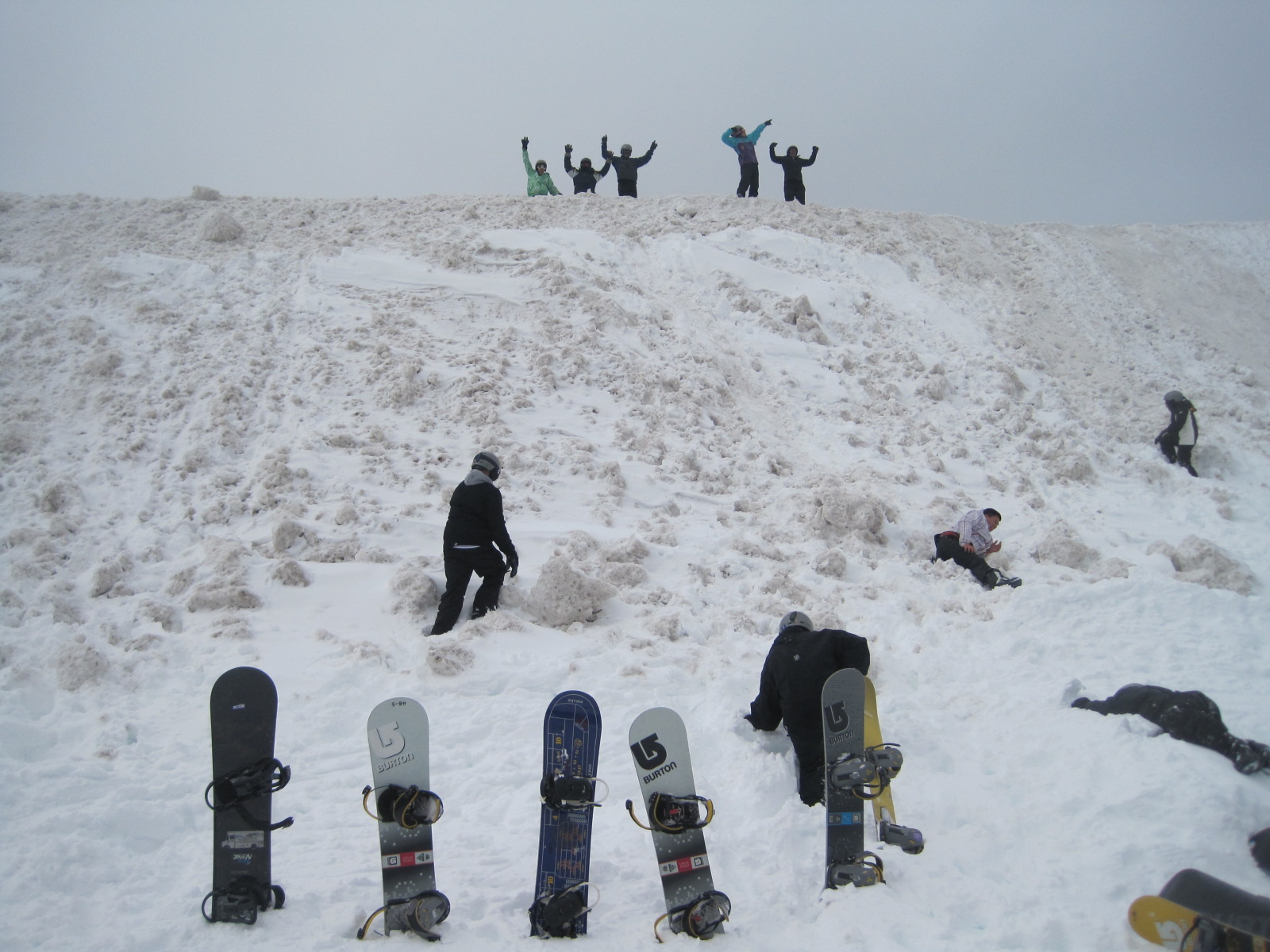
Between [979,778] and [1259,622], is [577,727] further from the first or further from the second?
[1259,622]

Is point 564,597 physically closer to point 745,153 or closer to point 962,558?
point 962,558

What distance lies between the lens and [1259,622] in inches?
244

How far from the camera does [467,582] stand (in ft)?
21.0

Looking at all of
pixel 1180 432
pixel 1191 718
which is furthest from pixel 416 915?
pixel 1180 432

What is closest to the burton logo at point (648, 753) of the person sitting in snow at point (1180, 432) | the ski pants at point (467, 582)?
the ski pants at point (467, 582)

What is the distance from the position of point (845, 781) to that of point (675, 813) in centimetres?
94

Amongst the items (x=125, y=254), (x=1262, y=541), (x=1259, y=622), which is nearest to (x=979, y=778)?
(x=1259, y=622)

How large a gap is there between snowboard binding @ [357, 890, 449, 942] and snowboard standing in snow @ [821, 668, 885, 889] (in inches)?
78.3

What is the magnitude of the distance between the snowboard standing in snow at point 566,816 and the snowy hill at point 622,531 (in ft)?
0.58

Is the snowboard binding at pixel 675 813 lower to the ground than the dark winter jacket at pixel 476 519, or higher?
lower

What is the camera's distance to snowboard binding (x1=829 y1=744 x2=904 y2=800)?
382 cm

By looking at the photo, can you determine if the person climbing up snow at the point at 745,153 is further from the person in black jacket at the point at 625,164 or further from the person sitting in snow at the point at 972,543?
the person sitting in snow at the point at 972,543

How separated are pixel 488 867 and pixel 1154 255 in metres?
17.0

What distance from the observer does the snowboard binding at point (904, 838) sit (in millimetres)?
3848
